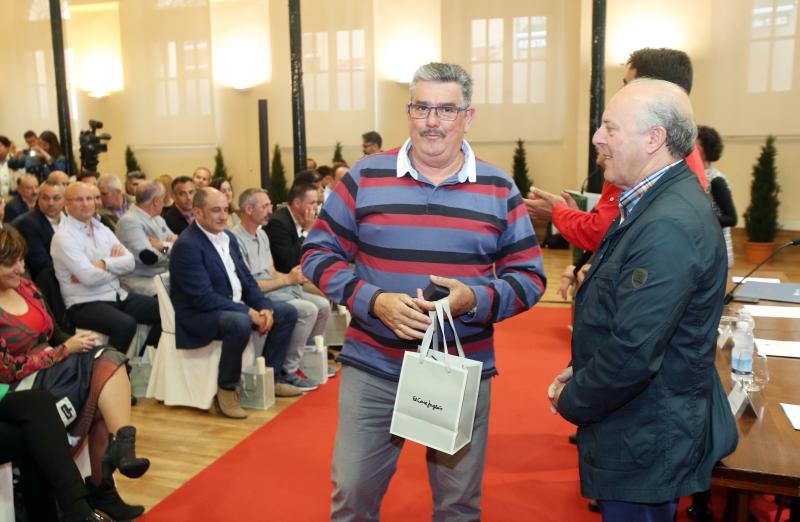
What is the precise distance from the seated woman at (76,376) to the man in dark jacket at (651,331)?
71.7 inches

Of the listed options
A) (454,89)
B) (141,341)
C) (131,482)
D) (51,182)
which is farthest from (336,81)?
(454,89)

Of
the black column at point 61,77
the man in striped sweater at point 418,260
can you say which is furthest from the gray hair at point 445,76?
the black column at point 61,77

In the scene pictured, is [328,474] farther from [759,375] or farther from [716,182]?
[716,182]

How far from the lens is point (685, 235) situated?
55.2 inches

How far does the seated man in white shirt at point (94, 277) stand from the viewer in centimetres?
413

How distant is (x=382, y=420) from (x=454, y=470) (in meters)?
0.25

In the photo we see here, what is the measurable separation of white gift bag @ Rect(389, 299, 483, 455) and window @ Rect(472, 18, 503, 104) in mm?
9392

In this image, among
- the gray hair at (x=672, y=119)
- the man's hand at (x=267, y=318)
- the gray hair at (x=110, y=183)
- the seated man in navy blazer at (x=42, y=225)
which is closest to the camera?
the gray hair at (x=672, y=119)

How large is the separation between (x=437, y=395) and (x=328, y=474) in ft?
5.50

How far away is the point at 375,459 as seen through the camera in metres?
1.96

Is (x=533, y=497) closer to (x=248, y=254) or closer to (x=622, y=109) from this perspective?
(x=622, y=109)

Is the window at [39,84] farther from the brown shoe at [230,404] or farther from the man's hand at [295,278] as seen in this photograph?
the brown shoe at [230,404]

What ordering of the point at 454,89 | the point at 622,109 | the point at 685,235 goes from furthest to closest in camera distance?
1. the point at 454,89
2. the point at 622,109
3. the point at 685,235

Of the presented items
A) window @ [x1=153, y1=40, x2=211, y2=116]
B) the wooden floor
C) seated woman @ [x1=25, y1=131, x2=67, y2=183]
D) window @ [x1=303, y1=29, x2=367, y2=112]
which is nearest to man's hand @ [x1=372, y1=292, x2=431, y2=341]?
the wooden floor
